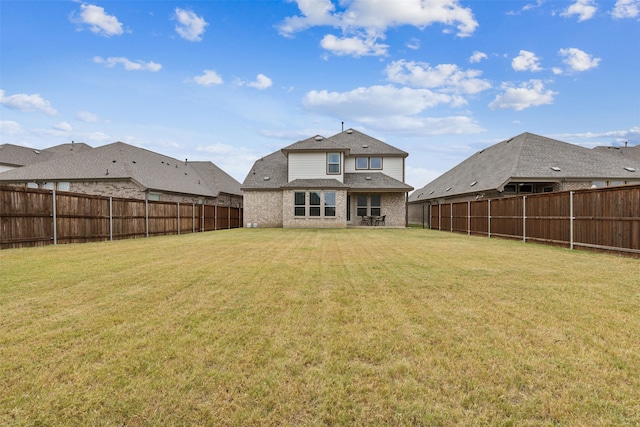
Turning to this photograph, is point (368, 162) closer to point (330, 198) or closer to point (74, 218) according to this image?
point (330, 198)

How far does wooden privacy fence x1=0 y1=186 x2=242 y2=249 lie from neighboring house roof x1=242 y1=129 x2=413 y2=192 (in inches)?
319

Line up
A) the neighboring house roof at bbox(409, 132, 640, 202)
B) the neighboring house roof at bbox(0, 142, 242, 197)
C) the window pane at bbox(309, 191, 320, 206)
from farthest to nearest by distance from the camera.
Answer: the window pane at bbox(309, 191, 320, 206)
the neighboring house roof at bbox(0, 142, 242, 197)
the neighboring house roof at bbox(409, 132, 640, 202)

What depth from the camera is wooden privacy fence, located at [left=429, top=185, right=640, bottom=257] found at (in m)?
8.77

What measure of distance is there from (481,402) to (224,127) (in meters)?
21.9

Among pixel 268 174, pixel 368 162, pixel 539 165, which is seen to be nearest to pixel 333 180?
pixel 368 162

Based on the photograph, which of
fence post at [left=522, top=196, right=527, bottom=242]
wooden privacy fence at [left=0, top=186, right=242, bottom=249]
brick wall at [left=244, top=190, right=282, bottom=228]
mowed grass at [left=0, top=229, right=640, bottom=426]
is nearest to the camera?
mowed grass at [left=0, top=229, right=640, bottom=426]

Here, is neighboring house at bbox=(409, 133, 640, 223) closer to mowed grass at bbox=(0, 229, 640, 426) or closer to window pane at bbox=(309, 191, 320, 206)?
window pane at bbox=(309, 191, 320, 206)

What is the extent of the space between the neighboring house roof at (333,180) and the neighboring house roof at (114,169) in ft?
19.7

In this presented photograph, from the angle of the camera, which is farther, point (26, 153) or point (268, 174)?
point (26, 153)

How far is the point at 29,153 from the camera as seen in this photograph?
33.3 metres

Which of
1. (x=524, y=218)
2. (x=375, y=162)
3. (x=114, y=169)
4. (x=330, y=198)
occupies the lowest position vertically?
(x=524, y=218)

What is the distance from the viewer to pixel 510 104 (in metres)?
26.7

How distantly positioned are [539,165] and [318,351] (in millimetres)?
22896

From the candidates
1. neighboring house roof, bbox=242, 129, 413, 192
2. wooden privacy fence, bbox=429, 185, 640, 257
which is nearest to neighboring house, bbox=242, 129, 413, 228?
neighboring house roof, bbox=242, 129, 413, 192
